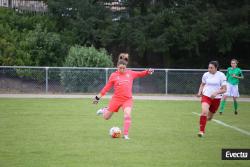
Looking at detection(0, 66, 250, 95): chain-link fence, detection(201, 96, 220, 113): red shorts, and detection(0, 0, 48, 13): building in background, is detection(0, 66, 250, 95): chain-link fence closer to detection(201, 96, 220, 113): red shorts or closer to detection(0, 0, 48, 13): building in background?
detection(0, 0, 48, 13): building in background

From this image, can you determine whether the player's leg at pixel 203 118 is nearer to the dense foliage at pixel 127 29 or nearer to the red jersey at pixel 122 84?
the red jersey at pixel 122 84

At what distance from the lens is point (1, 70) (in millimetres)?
30297

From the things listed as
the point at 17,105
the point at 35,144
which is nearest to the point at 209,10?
the point at 17,105

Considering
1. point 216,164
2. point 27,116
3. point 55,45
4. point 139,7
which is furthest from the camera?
point 139,7

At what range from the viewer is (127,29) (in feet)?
113

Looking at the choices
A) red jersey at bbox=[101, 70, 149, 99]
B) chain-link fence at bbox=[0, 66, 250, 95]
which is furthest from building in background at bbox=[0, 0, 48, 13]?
red jersey at bbox=[101, 70, 149, 99]

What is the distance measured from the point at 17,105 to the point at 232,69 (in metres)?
8.38

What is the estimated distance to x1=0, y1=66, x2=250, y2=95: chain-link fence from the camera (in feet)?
100

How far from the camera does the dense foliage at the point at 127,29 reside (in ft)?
110

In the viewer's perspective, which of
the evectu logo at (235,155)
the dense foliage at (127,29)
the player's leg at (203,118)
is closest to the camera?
the evectu logo at (235,155)

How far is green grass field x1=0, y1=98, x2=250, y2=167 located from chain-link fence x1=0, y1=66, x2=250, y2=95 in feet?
26.7

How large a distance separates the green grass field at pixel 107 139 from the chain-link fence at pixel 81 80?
813 centimetres

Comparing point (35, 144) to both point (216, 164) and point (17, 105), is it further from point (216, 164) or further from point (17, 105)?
point (17, 105)

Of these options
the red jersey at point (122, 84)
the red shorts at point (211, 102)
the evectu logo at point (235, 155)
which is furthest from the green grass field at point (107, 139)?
the red jersey at point (122, 84)
